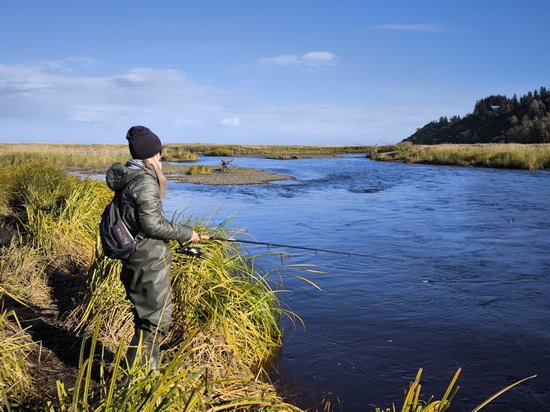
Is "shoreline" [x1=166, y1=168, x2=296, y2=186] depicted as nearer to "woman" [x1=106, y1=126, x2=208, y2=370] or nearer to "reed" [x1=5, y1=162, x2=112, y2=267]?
"reed" [x1=5, y1=162, x2=112, y2=267]

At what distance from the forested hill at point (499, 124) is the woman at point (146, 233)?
2280 inches

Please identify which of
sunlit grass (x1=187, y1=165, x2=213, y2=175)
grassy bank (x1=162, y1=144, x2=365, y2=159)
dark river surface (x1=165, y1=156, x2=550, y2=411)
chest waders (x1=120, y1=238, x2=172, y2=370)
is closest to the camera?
chest waders (x1=120, y1=238, x2=172, y2=370)

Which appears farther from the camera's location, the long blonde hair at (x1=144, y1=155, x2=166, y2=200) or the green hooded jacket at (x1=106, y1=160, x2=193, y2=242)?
the long blonde hair at (x1=144, y1=155, x2=166, y2=200)

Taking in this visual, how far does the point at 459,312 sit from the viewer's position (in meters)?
6.27

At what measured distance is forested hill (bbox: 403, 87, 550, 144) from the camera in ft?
195

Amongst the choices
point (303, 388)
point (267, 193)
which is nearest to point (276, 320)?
point (303, 388)

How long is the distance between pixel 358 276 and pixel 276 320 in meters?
2.63

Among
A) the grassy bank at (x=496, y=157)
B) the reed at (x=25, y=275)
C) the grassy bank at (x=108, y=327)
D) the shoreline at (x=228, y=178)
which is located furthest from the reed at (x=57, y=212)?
the grassy bank at (x=496, y=157)

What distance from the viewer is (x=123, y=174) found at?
11.0ft

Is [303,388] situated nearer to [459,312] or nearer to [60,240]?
[459,312]

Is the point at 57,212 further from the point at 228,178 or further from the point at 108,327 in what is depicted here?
the point at 228,178

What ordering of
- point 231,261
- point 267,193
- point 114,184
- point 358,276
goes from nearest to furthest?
point 114,184 < point 231,261 < point 358,276 < point 267,193

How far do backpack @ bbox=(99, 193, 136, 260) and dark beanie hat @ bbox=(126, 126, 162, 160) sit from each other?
1.09 feet

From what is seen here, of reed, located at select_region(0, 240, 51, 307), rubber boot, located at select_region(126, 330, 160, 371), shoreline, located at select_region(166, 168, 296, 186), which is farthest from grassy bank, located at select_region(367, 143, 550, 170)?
rubber boot, located at select_region(126, 330, 160, 371)
